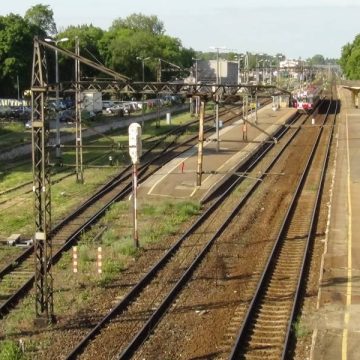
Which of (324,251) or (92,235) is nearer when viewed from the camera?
(324,251)

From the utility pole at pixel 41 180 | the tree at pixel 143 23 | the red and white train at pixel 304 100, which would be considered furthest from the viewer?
the tree at pixel 143 23

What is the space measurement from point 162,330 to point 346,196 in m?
16.4

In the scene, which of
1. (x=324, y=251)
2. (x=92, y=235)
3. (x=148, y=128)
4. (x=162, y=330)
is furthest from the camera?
(x=148, y=128)

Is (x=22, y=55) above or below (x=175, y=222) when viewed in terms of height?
above

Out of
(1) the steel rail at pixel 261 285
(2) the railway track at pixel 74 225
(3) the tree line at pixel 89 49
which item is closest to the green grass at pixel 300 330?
(1) the steel rail at pixel 261 285

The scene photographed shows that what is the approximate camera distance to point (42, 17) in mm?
123250

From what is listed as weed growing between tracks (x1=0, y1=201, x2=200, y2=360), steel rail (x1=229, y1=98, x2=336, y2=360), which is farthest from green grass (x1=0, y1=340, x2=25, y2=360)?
steel rail (x1=229, y1=98, x2=336, y2=360)

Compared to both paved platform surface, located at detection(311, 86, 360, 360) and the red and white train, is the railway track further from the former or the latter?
the red and white train

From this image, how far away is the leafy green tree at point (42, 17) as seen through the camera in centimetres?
12169

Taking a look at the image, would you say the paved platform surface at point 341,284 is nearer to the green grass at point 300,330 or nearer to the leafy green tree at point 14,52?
the green grass at point 300,330

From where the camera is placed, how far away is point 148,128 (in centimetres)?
6216

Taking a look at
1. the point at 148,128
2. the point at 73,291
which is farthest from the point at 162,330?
the point at 148,128

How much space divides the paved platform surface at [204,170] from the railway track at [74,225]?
857 mm

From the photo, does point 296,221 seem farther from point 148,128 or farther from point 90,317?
point 148,128
